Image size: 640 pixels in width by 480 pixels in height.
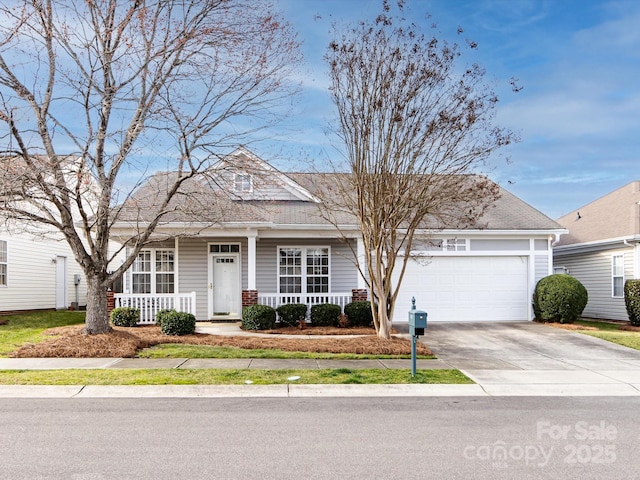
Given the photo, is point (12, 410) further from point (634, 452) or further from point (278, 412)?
point (634, 452)

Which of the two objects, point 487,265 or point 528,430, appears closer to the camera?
point 528,430

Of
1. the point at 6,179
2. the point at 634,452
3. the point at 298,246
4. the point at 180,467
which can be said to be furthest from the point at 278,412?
the point at 298,246

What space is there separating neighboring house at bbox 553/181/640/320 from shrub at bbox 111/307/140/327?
16643mm

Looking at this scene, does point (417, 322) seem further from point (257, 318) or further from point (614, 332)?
point (614, 332)

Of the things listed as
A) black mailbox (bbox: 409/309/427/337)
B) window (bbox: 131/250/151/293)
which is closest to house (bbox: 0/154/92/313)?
window (bbox: 131/250/151/293)

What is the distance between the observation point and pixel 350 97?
13.2 metres

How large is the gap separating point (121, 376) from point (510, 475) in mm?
6865

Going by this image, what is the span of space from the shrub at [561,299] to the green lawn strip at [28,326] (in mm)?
14922

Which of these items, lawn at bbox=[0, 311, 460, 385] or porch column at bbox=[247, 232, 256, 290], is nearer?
lawn at bbox=[0, 311, 460, 385]

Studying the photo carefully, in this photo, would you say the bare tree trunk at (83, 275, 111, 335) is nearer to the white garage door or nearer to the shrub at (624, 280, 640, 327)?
the white garage door

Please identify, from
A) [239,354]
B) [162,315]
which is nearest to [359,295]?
[162,315]

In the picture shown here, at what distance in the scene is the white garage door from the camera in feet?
64.3

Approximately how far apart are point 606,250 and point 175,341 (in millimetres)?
16467

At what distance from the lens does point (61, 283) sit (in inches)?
1040
